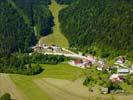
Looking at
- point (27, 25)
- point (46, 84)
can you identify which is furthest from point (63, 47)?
point (46, 84)

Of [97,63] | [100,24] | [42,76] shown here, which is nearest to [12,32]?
[100,24]

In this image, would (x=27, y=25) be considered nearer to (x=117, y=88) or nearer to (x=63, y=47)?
(x=63, y=47)

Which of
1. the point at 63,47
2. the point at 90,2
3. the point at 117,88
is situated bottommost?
the point at 117,88

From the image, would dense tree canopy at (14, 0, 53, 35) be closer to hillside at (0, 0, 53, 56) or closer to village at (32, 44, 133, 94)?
hillside at (0, 0, 53, 56)

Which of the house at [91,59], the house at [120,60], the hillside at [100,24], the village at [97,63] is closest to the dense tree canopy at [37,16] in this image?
the hillside at [100,24]

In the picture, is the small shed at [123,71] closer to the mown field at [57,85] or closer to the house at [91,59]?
the mown field at [57,85]

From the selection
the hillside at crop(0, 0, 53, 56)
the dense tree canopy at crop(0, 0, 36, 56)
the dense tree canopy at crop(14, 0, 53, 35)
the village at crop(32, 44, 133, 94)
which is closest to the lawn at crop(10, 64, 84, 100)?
the village at crop(32, 44, 133, 94)
